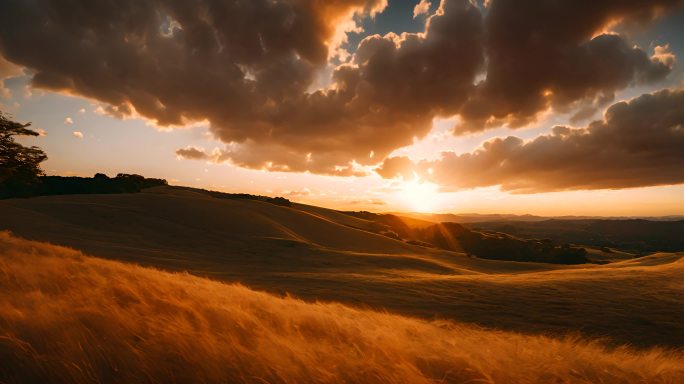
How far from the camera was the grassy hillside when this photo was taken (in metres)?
12.6

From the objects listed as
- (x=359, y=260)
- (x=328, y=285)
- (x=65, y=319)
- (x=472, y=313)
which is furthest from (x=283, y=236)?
(x=65, y=319)

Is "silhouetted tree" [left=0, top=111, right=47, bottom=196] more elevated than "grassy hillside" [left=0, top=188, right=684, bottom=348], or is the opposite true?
"silhouetted tree" [left=0, top=111, right=47, bottom=196]

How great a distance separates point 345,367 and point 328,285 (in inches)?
552

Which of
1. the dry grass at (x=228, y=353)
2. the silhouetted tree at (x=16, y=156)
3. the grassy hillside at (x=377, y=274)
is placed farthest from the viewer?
the silhouetted tree at (x=16, y=156)

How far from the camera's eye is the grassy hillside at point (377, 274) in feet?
41.5

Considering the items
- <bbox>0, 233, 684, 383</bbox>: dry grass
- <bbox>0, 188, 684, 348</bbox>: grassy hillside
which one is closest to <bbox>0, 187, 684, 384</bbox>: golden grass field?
<bbox>0, 233, 684, 383</bbox>: dry grass

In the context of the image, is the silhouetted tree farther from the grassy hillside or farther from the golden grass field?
the golden grass field

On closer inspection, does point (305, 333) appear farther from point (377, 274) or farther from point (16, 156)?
point (16, 156)

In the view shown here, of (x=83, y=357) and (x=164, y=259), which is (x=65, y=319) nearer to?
(x=83, y=357)

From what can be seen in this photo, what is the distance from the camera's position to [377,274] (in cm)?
2241

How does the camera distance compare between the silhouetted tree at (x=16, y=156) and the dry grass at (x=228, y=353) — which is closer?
the dry grass at (x=228, y=353)

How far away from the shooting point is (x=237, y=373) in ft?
10.1

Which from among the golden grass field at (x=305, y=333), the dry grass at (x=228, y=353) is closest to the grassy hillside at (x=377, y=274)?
the golden grass field at (x=305, y=333)

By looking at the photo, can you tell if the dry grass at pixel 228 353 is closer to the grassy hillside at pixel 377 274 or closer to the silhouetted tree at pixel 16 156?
the grassy hillside at pixel 377 274
